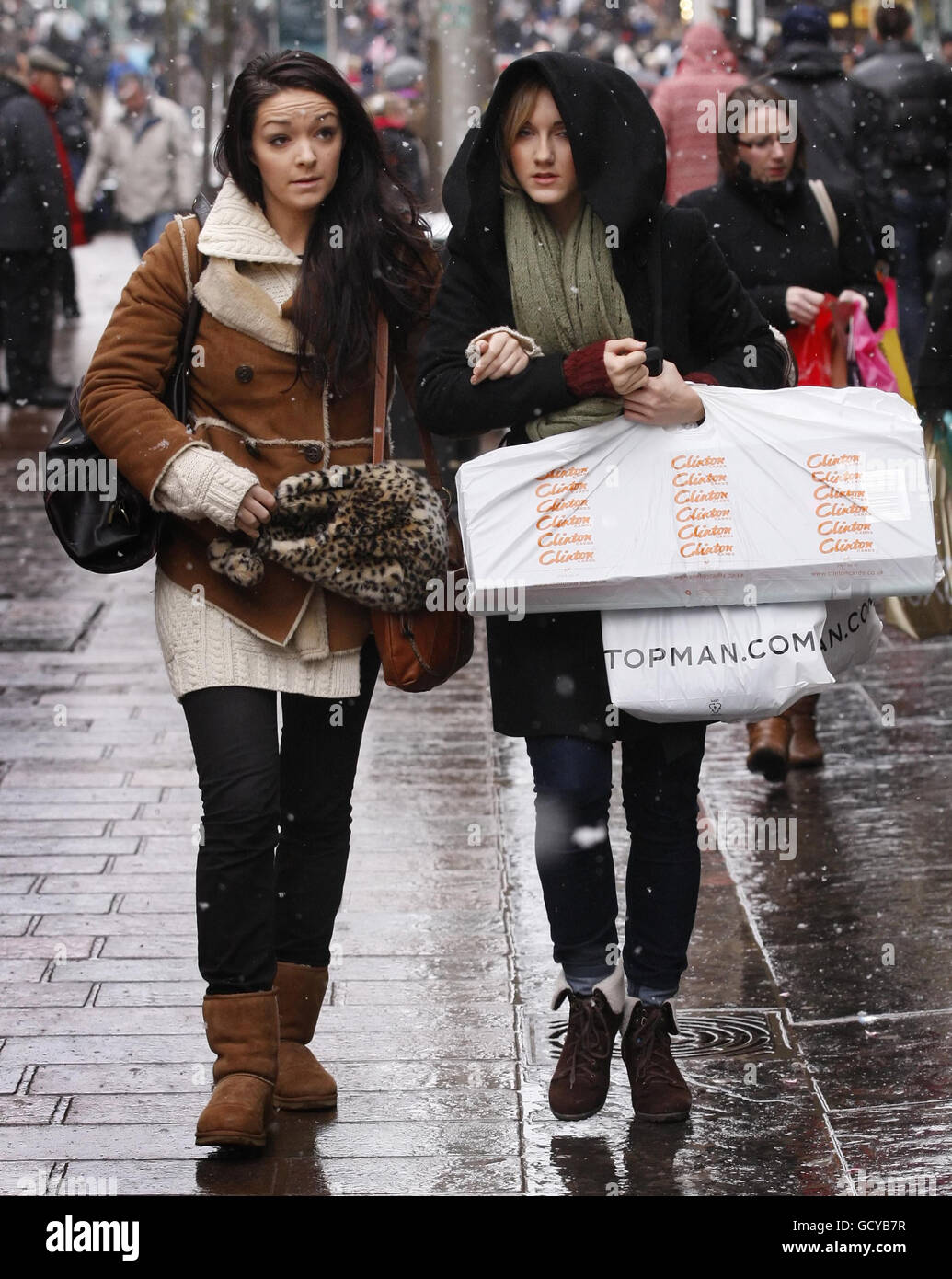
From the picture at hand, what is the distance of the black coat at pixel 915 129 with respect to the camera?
11297 mm

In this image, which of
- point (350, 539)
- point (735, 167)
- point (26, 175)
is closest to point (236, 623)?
point (350, 539)

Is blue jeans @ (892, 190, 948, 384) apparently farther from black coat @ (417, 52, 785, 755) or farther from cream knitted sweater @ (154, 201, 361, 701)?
cream knitted sweater @ (154, 201, 361, 701)

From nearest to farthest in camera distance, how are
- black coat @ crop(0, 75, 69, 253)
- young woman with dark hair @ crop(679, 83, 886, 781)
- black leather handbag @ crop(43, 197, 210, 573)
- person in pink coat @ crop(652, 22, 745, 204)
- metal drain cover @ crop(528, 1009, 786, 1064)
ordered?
black leather handbag @ crop(43, 197, 210, 573), metal drain cover @ crop(528, 1009, 786, 1064), young woman with dark hair @ crop(679, 83, 886, 781), person in pink coat @ crop(652, 22, 745, 204), black coat @ crop(0, 75, 69, 253)

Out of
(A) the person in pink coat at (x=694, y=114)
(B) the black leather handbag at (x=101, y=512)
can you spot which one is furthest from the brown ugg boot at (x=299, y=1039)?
(A) the person in pink coat at (x=694, y=114)

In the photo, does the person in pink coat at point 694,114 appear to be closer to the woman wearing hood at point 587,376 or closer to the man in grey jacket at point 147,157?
the woman wearing hood at point 587,376

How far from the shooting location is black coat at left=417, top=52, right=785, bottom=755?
394 centimetres

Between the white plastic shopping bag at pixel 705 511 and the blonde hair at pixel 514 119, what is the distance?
52 centimetres

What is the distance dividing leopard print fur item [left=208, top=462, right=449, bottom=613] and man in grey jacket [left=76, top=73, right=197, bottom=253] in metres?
12.8

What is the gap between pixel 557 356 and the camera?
395cm

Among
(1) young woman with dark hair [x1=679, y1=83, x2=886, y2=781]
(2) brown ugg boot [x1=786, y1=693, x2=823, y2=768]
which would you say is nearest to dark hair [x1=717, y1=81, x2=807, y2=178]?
(1) young woman with dark hair [x1=679, y1=83, x2=886, y2=781]

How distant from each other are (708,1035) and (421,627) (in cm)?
116

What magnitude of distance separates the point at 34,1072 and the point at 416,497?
4.61ft
